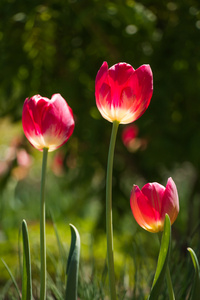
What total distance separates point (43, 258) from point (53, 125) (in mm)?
195

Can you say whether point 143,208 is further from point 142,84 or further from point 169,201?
point 142,84

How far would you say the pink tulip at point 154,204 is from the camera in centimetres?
64

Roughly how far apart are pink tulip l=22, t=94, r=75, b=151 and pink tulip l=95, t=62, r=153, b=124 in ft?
0.20

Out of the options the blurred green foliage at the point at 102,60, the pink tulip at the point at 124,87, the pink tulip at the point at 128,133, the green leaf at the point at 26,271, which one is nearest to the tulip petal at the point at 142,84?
the pink tulip at the point at 124,87

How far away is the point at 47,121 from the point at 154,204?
20 centimetres

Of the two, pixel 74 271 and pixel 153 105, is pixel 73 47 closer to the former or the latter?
pixel 153 105

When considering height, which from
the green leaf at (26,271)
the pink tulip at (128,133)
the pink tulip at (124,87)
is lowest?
the pink tulip at (128,133)

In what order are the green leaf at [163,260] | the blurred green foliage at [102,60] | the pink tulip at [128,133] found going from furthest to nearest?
the pink tulip at [128,133] < the blurred green foliage at [102,60] < the green leaf at [163,260]

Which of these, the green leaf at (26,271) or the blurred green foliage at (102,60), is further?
the blurred green foliage at (102,60)

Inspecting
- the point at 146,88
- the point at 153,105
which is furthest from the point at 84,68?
the point at 146,88

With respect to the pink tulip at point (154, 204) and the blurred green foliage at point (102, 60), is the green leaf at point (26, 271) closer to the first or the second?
the pink tulip at point (154, 204)

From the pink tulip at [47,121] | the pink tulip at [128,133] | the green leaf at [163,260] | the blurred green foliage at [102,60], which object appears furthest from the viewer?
the pink tulip at [128,133]

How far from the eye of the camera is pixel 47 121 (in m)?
0.68

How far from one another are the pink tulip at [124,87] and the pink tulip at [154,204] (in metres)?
0.12
